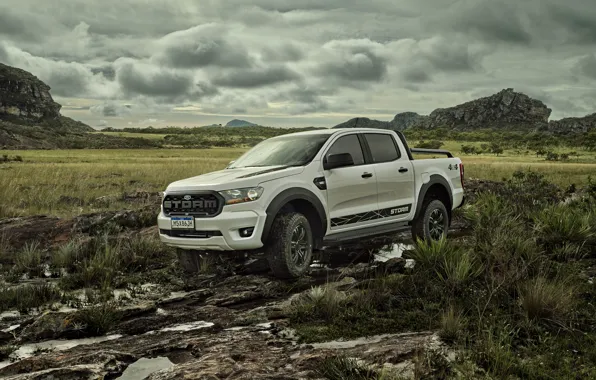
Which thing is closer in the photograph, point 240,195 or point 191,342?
point 191,342

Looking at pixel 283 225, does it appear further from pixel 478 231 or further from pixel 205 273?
pixel 478 231

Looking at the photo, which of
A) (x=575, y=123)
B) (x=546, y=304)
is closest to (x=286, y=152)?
(x=546, y=304)

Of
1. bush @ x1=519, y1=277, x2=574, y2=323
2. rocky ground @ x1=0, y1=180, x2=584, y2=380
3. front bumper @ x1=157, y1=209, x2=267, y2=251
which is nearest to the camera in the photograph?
rocky ground @ x1=0, y1=180, x2=584, y2=380

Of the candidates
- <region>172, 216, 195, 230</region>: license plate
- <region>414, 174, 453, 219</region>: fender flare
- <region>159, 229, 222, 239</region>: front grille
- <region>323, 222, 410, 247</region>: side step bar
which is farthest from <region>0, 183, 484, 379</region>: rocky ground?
<region>414, 174, 453, 219</region>: fender flare

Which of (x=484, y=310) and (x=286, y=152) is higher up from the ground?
(x=286, y=152)

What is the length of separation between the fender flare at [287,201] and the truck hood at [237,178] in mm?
256

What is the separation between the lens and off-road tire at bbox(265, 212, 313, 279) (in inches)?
300

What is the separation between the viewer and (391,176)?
9.36 m

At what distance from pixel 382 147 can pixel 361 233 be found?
1.63 m

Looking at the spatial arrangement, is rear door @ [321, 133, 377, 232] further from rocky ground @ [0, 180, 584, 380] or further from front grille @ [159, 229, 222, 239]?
front grille @ [159, 229, 222, 239]

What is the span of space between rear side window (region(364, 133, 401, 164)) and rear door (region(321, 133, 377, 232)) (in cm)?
24

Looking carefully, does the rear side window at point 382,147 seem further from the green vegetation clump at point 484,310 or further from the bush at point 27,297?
the bush at point 27,297

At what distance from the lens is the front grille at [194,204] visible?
7562 millimetres

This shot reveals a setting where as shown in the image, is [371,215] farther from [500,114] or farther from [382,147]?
[500,114]
